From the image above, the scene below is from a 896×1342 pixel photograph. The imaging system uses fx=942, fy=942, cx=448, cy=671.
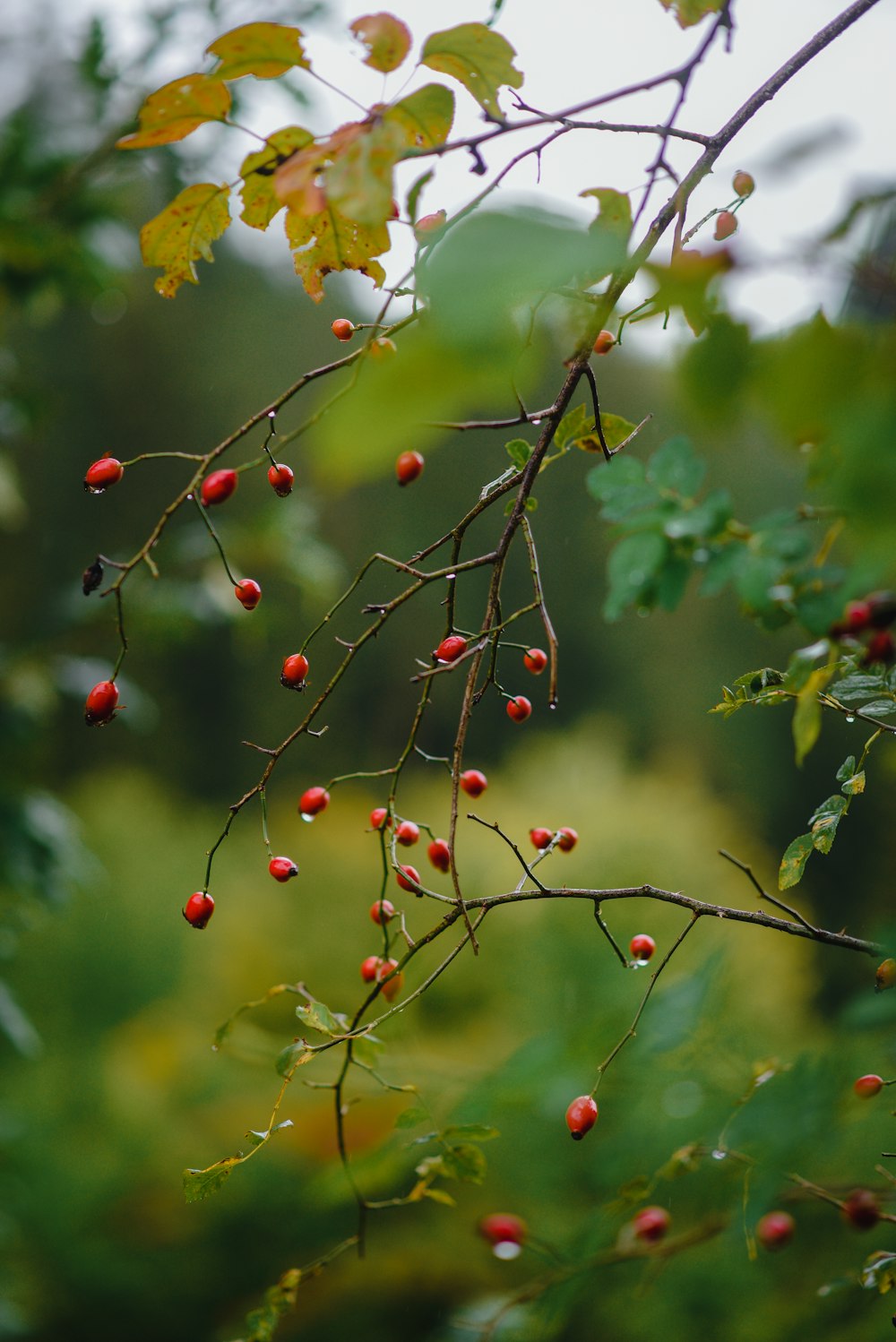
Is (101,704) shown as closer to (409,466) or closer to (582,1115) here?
(409,466)

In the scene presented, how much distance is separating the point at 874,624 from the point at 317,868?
3931 mm

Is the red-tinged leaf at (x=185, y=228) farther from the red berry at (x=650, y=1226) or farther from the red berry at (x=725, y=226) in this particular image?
the red berry at (x=650, y=1226)

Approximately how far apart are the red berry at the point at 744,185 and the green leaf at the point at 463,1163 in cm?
47

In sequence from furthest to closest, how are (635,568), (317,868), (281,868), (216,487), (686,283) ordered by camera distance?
(317,868) → (281,868) → (216,487) → (635,568) → (686,283)

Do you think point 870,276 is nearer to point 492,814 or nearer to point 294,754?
point 492,814

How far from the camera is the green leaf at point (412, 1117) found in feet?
1.40

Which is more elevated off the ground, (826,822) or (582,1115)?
(826,822)

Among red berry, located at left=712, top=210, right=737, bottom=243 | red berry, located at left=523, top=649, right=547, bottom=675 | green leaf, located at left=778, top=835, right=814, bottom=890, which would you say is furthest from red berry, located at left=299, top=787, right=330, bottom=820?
red berry, located at left=712, top=210, right=737, bottom=243

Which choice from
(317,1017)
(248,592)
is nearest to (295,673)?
(248,592)

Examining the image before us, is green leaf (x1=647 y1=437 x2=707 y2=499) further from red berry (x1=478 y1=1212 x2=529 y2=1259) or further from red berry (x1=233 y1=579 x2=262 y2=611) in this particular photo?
red berry (x1=478 y1=1212 x2=529 y2=1259)

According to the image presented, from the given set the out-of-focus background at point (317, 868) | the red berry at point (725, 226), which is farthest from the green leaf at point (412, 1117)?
the red berry at point (725, 226)

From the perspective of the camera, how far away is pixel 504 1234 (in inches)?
23.0

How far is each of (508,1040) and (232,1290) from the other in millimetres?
1176

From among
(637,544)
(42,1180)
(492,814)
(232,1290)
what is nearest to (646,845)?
(492,814)
